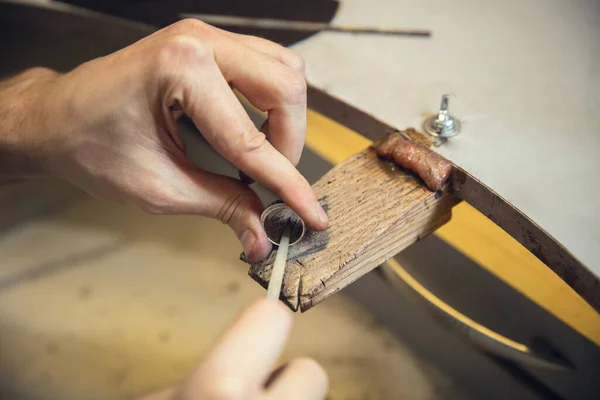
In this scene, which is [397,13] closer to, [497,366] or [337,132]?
[337,132]

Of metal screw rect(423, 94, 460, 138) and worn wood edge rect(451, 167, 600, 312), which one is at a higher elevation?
metal screw rect(423, 94, 460, 138)

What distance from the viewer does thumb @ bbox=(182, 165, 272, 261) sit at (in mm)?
724

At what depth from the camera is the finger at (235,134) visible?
68 centimetres

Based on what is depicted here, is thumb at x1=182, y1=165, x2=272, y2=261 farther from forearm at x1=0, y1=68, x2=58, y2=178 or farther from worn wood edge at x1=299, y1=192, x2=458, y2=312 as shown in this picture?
forearm at x1=0, y1=68, x2=58, y2=178

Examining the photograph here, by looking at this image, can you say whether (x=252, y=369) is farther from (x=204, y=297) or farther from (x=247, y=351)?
(x=204, y=297)

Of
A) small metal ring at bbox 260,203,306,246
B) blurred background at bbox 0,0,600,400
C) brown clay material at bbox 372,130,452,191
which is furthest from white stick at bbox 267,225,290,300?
blurred background at bbox 0,0,600,400

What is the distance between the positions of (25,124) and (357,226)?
24.4 inches

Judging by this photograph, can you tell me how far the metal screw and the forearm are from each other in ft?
2.07

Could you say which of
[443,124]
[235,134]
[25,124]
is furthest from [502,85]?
[25,124]

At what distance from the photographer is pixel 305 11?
43.4 inches

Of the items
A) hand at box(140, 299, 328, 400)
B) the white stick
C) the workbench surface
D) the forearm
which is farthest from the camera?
the forearm

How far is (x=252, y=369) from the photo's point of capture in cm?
49

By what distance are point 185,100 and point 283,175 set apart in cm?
16

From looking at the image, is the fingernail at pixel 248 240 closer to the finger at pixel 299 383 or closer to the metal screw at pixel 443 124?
the finger at pixel 299 383
